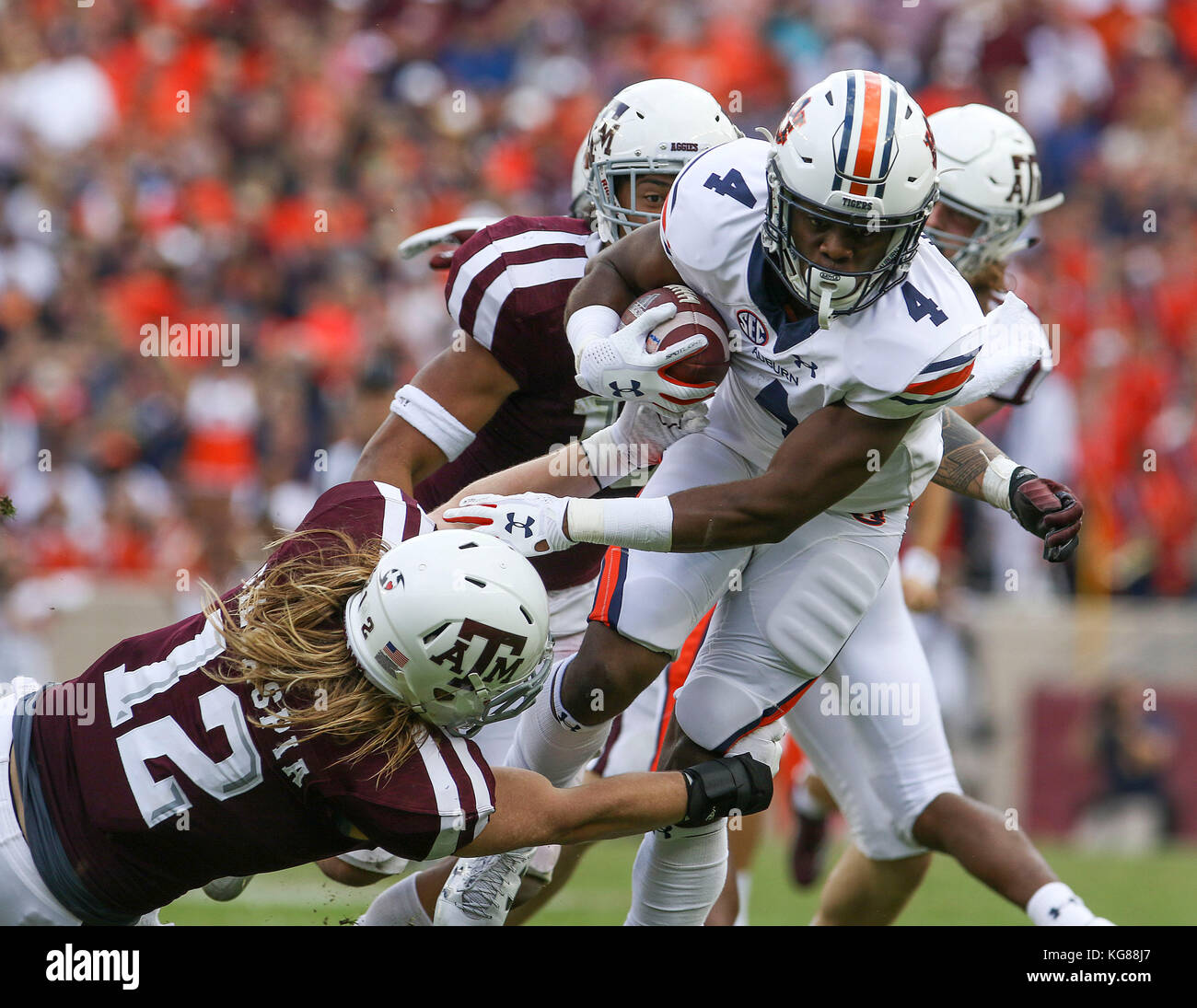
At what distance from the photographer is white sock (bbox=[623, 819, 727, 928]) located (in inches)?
157

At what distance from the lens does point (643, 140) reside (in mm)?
4184

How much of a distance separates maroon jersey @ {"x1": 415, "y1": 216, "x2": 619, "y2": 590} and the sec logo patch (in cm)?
63

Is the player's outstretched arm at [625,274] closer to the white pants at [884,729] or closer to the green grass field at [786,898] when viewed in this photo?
the white pants at [884,729]

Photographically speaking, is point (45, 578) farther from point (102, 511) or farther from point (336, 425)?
point (336, 425)

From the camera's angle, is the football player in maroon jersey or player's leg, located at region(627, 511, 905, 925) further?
player's leg, located at region(627, 511, 905, 925)

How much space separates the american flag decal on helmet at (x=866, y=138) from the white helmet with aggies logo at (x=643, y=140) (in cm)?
77

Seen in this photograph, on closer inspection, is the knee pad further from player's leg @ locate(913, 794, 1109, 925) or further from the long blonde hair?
the long blonde hair

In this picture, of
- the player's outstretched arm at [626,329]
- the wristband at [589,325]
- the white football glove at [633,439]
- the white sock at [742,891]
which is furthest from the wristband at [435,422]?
the white sock at [742,891]

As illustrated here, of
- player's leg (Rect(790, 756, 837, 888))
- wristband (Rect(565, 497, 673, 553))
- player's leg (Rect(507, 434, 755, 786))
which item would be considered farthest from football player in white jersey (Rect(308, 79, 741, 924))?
player's leg (Rect(790, 756, 837, 888))

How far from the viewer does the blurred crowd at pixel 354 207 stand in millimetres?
9430

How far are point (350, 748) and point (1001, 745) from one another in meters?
6.63

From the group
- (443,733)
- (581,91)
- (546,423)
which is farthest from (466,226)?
(581,91)

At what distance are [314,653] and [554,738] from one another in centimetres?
105

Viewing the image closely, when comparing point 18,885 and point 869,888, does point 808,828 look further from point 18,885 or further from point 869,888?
point 18,885
